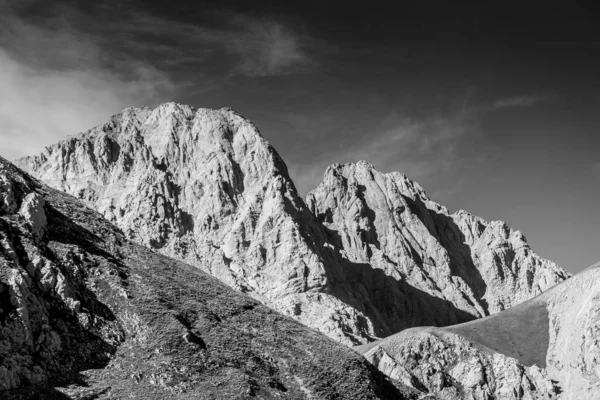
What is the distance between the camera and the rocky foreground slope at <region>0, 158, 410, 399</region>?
59688mm

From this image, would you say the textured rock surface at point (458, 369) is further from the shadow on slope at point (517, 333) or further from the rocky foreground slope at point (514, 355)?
the shadow on slope at point (517, 333)

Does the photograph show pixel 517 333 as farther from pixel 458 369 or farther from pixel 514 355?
pixel 458 369

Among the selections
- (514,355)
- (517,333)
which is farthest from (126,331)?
(517,333)

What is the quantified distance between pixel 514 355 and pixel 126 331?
12970 cm

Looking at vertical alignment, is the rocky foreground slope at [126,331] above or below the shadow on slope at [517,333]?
below

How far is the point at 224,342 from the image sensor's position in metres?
71.5

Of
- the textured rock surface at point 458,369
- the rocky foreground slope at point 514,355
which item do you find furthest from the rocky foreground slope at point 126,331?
the textured rock surface at point 458,369

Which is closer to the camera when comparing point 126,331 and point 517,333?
point 126,331

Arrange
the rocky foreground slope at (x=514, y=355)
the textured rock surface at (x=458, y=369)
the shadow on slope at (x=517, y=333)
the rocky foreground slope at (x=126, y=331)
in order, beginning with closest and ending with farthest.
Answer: the rocky foreground slope at (x=126, y=331) → the textured rock surface at (x=458, y=369) → the rocky foreground slope at (x=514, y=355) → the shadow on slope at (x=517, y=333)

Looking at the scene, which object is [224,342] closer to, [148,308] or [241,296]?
[148,308]

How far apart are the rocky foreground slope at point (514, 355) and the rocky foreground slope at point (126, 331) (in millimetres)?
77115

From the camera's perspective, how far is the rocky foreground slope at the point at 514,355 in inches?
6192

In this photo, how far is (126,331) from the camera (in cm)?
6806

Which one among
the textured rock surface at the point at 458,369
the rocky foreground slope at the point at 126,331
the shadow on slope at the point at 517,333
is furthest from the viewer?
the shadow on slope at the point at 517,333
